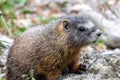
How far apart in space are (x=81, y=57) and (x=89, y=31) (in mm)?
621

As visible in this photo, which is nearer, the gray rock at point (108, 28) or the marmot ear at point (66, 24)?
the marmot ear at point (66, 24)

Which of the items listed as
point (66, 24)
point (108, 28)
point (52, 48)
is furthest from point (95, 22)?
point (52, 48)

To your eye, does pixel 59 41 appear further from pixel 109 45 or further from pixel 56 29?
pixel 109 45

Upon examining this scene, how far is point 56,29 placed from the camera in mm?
6750

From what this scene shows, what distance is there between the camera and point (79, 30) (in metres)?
6.59

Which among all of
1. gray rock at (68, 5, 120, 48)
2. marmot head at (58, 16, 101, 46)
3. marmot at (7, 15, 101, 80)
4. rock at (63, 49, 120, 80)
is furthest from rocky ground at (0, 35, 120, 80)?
gray rock at (68, 5, 120, 48)

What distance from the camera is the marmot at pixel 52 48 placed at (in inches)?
251

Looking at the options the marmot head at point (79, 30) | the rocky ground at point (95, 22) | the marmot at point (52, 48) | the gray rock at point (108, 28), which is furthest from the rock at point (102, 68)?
the gray rock at point (108, 28)

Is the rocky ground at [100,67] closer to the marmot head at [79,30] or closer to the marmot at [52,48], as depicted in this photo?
the marmot at [52,48]

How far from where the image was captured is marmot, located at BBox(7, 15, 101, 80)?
6.38 meters

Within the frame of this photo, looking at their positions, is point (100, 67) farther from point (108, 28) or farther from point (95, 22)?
point (95, 22)

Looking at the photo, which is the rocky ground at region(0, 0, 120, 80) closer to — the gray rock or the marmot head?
the gray rock

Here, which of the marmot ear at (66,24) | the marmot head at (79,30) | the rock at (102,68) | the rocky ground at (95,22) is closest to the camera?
the rock at (102,68)

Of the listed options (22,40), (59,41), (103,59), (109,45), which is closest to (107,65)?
(103,59)
